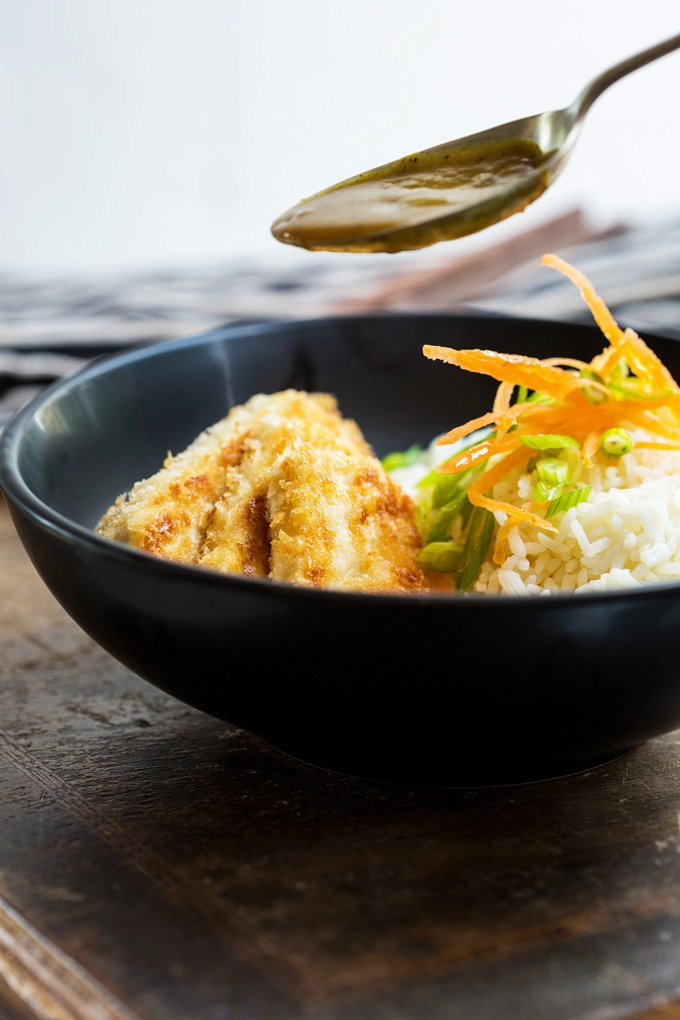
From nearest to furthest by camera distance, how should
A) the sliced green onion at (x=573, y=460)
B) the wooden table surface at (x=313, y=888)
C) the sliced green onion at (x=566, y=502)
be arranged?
the wooden table surface at (x=313, y=888)
the sliced green onion at (x=566, y=502)
the sliced green onion at (x=573, y=460)

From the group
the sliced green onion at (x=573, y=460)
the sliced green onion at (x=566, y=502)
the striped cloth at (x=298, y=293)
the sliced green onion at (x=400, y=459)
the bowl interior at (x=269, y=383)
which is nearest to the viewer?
the sliced green onion at (x=566, y=502)

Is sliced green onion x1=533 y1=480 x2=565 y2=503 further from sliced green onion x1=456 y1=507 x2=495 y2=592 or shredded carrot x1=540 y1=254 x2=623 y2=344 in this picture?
shredded carrot x1=540 y1=254 x2=623 y2=344

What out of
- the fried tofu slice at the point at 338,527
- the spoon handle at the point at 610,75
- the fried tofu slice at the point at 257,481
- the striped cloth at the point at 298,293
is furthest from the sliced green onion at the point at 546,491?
the striped cloth at the point at 298,293

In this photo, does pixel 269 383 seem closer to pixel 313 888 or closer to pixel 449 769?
pixel 449 769

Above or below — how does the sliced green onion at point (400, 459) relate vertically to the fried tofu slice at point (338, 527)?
below

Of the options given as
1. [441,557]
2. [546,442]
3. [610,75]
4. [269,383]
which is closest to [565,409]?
[546,442]

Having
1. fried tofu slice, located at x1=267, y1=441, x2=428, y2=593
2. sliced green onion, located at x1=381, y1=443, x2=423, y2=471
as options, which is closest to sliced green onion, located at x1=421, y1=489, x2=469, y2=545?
fried tofu slice, located at x1=267, y1=441, x2=428, y2=593

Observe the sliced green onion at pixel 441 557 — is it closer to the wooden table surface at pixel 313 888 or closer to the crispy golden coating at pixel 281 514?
the crispy golden coating at pixel 281 514
